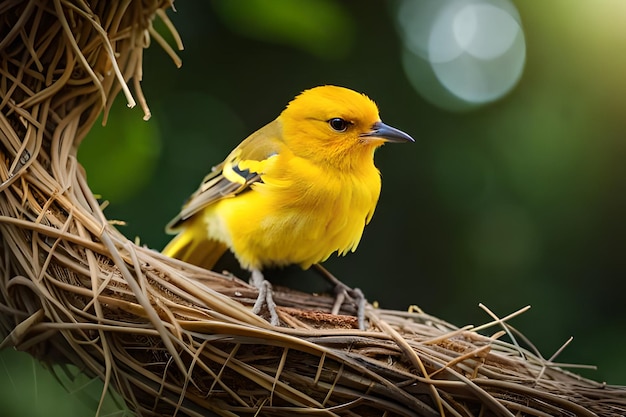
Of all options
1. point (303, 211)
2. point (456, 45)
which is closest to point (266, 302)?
point (303, 211)

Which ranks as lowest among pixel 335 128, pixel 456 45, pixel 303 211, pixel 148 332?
pixel 148 332

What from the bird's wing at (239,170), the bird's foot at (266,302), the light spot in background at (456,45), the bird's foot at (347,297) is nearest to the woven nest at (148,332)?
the bird's foot at (266,302)

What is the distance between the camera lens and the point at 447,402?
3.20ft

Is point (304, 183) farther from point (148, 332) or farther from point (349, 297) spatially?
point (148, 332)

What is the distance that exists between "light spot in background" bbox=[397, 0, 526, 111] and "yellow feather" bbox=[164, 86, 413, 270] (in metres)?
0.27

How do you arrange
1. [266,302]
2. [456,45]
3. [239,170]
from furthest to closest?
[456,45], [239,170], [266,302]

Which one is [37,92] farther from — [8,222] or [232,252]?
[232,252]

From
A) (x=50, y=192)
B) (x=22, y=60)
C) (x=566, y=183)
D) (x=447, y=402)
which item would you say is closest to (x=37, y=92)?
(x=22, y=60)

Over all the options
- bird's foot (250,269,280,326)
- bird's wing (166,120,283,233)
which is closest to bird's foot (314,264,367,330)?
bird's foot (250,269,280,326)

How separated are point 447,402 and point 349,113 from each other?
0.50m

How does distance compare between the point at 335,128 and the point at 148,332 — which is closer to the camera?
the point at 148,332

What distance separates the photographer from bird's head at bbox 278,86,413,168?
118 centimetres

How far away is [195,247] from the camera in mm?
1413

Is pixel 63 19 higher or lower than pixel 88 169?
higher
